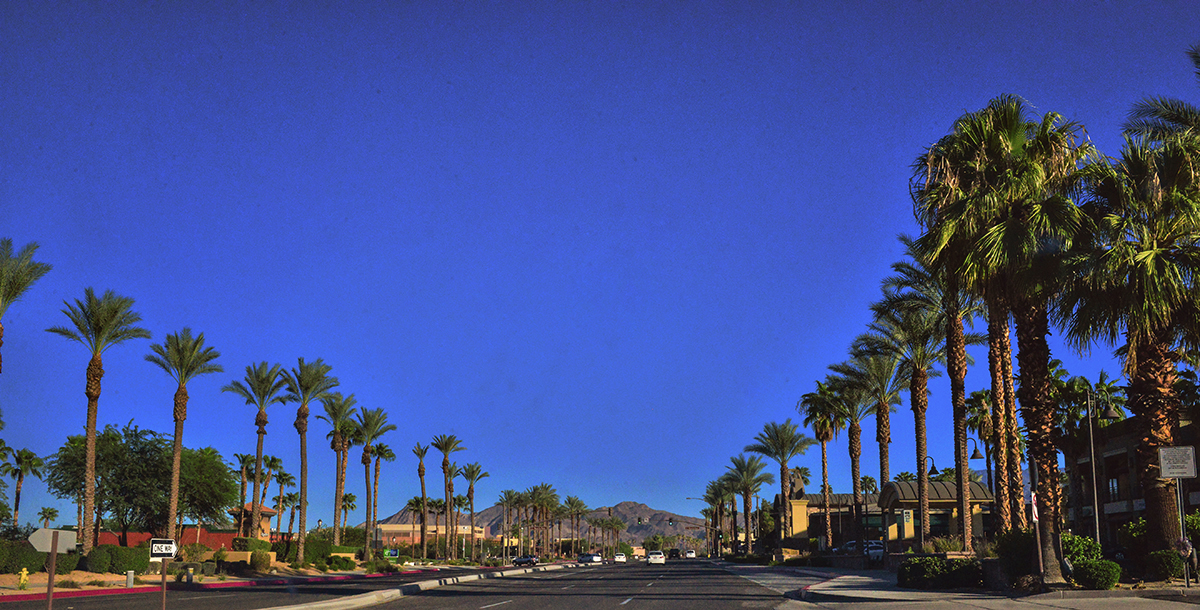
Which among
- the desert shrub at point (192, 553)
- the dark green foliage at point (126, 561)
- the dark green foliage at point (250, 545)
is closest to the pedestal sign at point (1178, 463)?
the dark green foliage at point (126, 561)

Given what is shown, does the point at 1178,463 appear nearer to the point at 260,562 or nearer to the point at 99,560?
the point at 99,560

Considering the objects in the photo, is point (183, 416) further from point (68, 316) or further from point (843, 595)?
point (843, 595)

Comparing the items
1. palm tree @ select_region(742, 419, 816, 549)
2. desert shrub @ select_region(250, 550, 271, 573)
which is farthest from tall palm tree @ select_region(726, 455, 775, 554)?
desert shrub @ select_region(250, 550, 271, 573)

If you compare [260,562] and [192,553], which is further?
[192,553]

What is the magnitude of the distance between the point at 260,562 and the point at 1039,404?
42.3 metres

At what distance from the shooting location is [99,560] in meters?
41.5

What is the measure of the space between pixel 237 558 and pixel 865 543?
134ft

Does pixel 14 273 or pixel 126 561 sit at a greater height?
pixel 14 273

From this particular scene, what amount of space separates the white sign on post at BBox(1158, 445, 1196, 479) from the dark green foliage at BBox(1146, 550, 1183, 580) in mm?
2991

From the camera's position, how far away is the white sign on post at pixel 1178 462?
20.3 m

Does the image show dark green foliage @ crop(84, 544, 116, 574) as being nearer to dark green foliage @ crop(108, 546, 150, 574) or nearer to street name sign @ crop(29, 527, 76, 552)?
dark green foliage @ crop(108, 546, 150, 574)

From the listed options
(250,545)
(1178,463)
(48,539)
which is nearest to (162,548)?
(48,539)

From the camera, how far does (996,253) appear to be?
23.8 meters

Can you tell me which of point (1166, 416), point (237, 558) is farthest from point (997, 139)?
point (237, 558)
